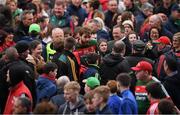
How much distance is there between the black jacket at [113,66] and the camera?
1338 centimetres

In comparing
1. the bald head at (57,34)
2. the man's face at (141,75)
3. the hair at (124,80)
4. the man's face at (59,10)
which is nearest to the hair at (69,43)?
the bald head at (57,34)

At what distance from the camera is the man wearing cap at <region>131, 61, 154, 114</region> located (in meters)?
12.3

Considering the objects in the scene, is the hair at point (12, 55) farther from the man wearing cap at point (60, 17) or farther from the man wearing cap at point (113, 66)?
the man wearing cap at point (60, 17)

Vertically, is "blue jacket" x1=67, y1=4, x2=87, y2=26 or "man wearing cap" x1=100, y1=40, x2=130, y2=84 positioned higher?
"man wearing cap" x1=100, y1=40, x2=130, y2=84

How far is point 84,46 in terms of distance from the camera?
14.5 meters

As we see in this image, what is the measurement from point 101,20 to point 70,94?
6.55 m

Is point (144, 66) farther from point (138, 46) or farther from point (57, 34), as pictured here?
point (57, 34)

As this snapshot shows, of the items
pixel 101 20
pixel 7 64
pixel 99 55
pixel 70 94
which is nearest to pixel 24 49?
pixel 7 64

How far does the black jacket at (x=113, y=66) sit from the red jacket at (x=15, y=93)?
82.0 inches

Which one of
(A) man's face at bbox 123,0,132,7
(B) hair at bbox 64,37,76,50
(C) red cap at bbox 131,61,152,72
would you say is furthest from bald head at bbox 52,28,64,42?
(A) man's face at bbox 123,0,132,7

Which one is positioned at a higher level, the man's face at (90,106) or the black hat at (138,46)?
the man's face at (90,106)

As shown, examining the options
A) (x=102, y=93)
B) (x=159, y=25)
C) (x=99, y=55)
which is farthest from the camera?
(x=159, y=25)

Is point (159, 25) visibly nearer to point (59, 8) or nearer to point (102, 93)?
point (59, 8)

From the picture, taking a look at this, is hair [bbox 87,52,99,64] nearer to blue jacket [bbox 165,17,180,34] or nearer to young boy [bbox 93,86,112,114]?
young boy [bbox 93,86,112,114]
